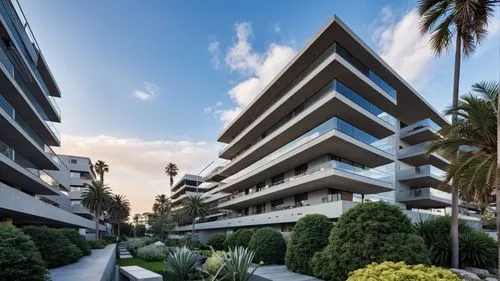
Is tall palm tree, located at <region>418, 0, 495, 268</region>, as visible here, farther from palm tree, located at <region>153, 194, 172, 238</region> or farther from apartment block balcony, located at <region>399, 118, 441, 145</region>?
palm tree, located at <region>153, 194, 172, 238</region>

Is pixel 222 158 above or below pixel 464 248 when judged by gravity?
above

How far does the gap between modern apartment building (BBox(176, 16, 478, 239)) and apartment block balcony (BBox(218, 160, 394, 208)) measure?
0.09 meters

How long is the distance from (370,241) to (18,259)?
11.3 m

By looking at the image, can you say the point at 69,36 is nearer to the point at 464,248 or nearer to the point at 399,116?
the point at 464,248

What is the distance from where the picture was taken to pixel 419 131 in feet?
131

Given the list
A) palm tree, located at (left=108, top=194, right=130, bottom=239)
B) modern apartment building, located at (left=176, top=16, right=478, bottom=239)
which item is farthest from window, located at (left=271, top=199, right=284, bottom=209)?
palm tree, located at (left=108, top=194, right=130, bottom=239)

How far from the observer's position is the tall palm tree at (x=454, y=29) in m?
16.2

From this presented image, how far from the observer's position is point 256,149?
4203 cm

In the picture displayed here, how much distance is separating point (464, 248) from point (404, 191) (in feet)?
80.4

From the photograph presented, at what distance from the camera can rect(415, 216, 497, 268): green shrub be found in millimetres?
17323

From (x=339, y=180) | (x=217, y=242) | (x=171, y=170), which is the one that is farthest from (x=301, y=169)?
(x=171, y=170)

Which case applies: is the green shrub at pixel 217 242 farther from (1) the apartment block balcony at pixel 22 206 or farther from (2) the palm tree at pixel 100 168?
(2) the palm tree at pixel 100 168

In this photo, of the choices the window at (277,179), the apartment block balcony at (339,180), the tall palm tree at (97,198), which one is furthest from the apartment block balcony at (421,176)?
the tall palm tree at (97,198)

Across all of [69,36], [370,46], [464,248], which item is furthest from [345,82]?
[69,36]
